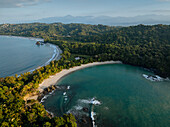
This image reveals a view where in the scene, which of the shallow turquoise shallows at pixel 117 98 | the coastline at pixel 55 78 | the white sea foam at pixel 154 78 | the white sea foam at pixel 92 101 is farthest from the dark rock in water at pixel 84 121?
the white sea foam at pixel 154 78

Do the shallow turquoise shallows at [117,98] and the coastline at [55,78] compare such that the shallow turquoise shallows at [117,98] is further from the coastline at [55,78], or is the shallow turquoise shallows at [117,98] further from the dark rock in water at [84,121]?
the coastline at [55,78]

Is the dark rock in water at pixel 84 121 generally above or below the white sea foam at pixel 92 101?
below

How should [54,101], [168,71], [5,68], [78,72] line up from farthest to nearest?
1. [5,68]
2. [78,72]
3. [168,71]
4. [54,101]

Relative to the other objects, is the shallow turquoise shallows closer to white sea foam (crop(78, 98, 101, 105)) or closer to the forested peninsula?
white sea foam (crop(78, 98, 101, 105))

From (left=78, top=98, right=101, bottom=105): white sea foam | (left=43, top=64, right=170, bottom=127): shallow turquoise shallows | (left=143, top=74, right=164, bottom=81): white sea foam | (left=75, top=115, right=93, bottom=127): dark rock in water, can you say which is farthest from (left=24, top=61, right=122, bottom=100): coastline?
(left=143, top=74, right=164, bottom=81): white sea foam

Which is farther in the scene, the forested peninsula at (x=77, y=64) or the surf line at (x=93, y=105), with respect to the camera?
the surf line at (x=93, y=105)

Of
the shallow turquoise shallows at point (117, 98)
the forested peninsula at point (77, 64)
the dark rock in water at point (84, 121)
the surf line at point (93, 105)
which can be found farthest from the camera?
the shallow turquoise shallows at point (117, 98)

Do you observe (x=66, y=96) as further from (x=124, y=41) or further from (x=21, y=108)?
(x=124, y=41)

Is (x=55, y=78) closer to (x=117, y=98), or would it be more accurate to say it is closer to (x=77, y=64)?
(x=77, y=64)

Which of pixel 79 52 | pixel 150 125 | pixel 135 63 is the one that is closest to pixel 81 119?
pixel 150 125
